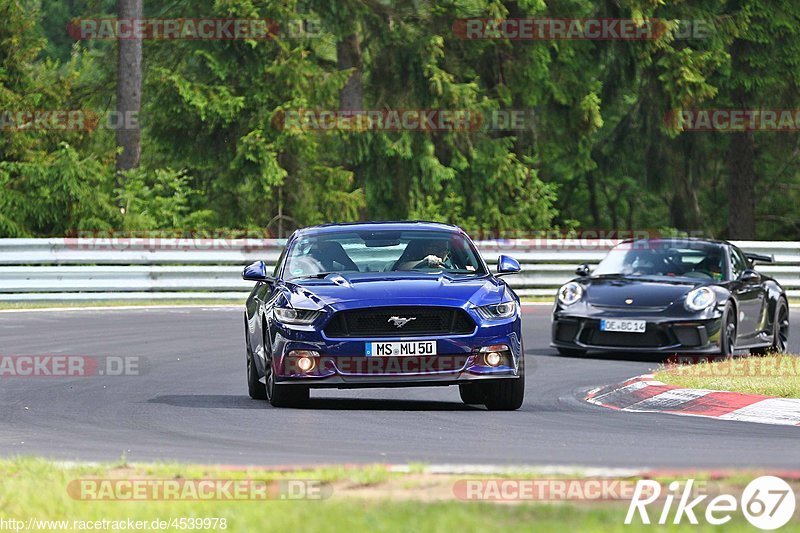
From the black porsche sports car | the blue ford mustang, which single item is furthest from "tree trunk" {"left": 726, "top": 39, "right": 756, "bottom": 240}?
the blue ford mustang

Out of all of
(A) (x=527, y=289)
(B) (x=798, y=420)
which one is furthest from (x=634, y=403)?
(A) (x=527, y=289)

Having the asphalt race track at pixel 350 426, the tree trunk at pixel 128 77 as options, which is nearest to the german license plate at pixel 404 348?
the asphalt race track at pixel 350 426

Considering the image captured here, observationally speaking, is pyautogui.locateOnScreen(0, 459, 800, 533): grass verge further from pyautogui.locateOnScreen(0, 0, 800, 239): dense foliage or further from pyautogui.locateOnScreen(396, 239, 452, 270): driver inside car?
pyautogui.locateOnScreen(0, 0, 800, 239): dense foliage

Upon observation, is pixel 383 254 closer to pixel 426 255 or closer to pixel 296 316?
pixel 426 255

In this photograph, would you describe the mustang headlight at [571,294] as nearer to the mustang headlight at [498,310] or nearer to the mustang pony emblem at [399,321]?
the mustang headlight at [498,310]

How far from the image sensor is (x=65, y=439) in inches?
413

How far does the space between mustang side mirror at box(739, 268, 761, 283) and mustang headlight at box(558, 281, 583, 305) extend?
1877mm

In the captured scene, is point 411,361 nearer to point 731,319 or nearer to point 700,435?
point 700,435

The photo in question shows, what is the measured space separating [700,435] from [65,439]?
414cm

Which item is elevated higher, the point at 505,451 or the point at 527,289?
the point at 505,451

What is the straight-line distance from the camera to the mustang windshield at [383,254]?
13.3 meters

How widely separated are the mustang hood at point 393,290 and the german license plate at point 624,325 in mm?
5221

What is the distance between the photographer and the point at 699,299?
17781 mm

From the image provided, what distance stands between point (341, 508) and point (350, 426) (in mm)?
4236
